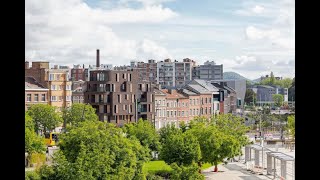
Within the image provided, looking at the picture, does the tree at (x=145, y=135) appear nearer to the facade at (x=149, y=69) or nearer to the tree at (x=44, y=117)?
the tree at (x=44, y=117)

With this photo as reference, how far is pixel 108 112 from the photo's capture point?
12.6 metres

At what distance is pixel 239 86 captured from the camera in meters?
16.6

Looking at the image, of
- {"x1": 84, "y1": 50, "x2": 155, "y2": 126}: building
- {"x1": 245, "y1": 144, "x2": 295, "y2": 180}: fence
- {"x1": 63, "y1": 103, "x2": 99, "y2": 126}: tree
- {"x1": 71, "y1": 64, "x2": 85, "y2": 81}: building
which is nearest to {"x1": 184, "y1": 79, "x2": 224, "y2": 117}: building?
{"x1": 84, "y1": 50, "x2": 155, "y2": 126}: building

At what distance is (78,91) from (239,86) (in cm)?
581

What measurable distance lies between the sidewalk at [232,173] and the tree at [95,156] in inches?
79.5

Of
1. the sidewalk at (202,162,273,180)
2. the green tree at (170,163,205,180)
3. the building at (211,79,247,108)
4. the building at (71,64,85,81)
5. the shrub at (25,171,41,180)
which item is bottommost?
the sidewalk at (202,162,273,180)

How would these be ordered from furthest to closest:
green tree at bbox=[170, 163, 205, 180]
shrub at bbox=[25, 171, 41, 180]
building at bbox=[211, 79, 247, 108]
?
building at bbox=[211, 79, 247, 108], green tree at bbox=[170, 163, 205, 180], shrub at bbox=[25, 171, 41, 180]

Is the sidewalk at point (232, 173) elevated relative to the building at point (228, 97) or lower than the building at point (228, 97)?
lower

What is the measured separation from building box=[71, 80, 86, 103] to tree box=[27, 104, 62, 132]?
1659 millimetres

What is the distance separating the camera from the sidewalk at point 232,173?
28.1 feet

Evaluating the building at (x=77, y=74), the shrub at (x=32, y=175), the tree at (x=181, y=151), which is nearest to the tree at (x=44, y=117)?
the building at (x=77, y=74)

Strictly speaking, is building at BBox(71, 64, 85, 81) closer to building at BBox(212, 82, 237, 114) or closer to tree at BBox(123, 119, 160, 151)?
building at BBox(212, 82, 237, 114)

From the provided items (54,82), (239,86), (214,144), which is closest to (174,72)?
(239,86)

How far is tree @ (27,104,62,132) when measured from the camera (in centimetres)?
1047
